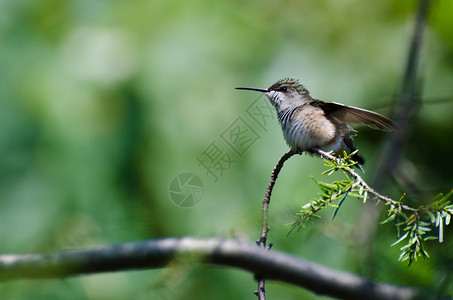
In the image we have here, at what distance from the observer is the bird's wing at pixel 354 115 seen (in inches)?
66.8

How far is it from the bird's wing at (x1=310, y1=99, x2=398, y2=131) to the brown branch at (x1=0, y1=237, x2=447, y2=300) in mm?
683

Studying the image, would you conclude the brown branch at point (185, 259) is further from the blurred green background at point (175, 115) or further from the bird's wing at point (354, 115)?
the bird's wing at point (354, 115)

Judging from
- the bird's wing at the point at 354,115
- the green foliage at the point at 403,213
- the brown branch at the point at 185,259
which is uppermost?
the bird's wing at the point at 354,115

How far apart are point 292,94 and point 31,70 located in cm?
162

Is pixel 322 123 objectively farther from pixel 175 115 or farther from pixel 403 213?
pixel 175 115

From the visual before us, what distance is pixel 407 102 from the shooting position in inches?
87.8

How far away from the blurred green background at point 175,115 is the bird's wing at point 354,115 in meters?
0.44

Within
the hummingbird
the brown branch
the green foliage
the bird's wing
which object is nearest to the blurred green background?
the brown branch

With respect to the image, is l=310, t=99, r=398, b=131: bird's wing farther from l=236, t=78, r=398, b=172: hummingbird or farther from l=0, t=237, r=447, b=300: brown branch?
l=0, t=237, r=447, b=300: brown branch

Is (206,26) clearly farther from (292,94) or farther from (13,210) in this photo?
(13,210)

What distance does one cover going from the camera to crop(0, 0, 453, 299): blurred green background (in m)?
2.62

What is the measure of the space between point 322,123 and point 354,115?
0.18m

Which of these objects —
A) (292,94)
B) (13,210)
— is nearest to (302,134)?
(292,94)

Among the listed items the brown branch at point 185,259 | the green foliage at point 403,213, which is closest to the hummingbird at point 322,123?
the green foliage at point 403,213
